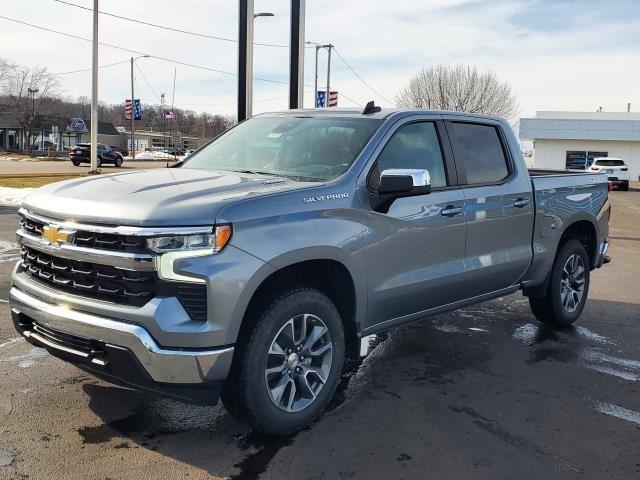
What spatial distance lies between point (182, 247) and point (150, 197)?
403 mm

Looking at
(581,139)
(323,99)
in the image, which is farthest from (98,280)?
(581,139)

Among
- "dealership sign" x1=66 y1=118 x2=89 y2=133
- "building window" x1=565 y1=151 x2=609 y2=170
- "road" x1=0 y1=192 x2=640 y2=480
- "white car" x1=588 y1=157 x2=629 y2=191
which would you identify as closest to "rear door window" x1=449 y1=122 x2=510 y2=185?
"road" x1=0 y1=192 x2=640 y2=480

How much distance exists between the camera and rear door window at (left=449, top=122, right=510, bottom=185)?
4.96m

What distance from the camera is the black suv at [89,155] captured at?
41250 millimetres

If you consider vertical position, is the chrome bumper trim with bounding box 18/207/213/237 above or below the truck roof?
below

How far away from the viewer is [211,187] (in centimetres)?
367

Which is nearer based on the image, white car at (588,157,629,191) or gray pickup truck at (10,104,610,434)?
gray pickup truck at (10,104,610,434)

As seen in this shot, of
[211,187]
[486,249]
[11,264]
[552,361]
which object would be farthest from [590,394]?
[11,264]

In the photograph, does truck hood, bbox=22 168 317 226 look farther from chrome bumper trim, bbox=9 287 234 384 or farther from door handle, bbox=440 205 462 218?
door handle, bbox=440 205 462 218

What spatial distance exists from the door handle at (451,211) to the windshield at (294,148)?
0.77 meters

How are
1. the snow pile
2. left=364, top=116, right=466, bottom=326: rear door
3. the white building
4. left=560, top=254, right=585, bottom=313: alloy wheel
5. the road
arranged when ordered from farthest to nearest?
the white building, the snow pile, left=560, top=254, right=585, bottom=313: alloy wheel, left=364, top=116, right=466, bottom=326: rear door, the road

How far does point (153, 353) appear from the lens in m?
3.09

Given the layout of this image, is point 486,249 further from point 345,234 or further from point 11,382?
point 11,382

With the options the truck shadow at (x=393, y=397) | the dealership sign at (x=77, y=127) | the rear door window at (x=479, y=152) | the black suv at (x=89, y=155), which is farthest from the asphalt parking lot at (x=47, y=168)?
the dealership sign at (x=77, y=127)
